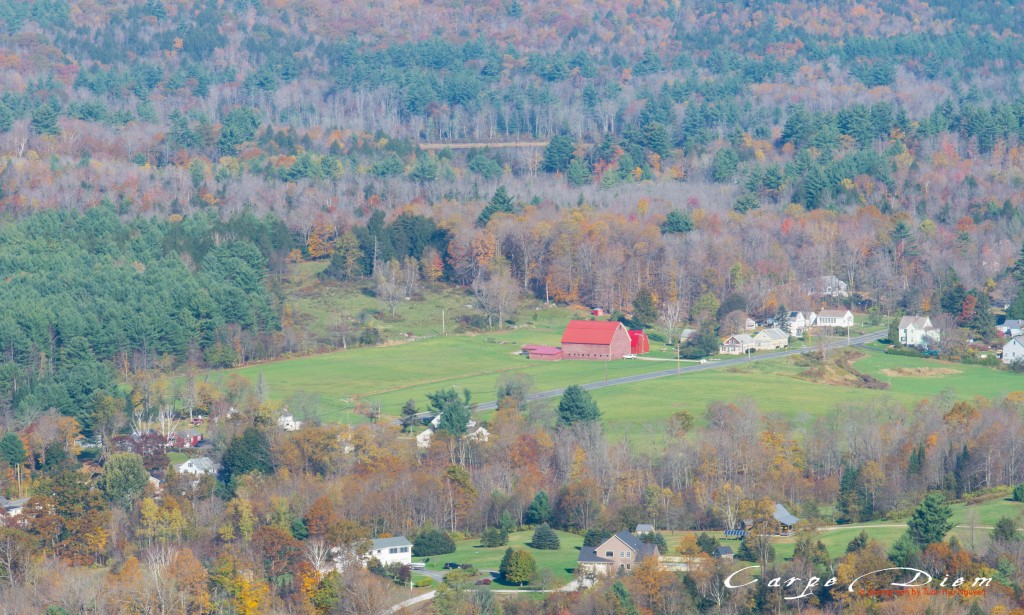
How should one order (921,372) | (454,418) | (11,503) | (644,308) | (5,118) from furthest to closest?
(5,118) < (644,308) < (921,372) < (454,418) < (11,503)

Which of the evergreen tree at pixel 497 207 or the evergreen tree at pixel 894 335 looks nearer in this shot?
the evergreen tree at pixel 894 335

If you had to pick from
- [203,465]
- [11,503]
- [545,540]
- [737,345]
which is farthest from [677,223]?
[11,503]

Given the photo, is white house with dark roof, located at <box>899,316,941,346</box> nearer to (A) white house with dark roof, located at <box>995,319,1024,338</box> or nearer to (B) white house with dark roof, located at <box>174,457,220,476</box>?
(A) white house with dark roof, located at <box>995,319,1024,338</box>

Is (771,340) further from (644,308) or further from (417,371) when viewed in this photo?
(417,371)

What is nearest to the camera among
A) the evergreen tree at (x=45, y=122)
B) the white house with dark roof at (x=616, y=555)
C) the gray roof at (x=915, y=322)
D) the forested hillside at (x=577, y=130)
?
the white house with dark roof at (x=616, y=555)

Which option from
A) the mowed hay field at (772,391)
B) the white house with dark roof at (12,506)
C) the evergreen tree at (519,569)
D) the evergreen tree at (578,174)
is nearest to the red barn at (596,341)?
the mowed hay field at (772,391)

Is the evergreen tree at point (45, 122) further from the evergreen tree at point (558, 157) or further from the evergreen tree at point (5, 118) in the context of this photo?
the evergreen tree at point (558, 157)

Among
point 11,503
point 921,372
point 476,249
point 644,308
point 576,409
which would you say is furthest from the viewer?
point 476,249

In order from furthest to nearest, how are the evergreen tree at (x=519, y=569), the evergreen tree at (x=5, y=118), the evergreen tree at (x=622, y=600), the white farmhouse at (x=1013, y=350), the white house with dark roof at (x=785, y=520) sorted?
1. the evergreen tree at (x=5, y=118)
2. the white farmhouse at (x=1013, y=350)
3. the white house with dark roof at (x=785, y=520)
4. the evergreen tree at (x=519, y=569)
5. the evergreen tree at (x=622, y=600)
